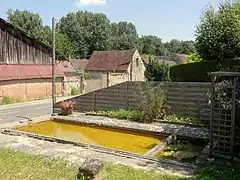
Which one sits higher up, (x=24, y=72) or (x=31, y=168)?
(x=24, y=72)

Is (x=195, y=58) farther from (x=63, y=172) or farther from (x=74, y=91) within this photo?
(x=63, y=172)

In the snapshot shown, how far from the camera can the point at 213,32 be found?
2259 centimetres

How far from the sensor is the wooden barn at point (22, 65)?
2670 cm

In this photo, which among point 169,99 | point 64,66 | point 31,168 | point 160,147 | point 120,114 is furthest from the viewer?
point 64,66

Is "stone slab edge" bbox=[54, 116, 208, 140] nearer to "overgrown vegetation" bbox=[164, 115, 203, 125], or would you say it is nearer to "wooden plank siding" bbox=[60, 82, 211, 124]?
"overgrown vegetation" bbox=[164, 115, 203, 125]

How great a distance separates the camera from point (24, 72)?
28156 mm

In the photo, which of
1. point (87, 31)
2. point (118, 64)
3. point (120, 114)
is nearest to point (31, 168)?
point (120, 114)

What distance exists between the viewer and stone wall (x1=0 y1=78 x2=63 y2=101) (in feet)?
86.1

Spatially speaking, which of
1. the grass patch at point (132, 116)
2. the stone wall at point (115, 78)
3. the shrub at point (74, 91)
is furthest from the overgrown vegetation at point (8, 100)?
the grass patch at point (132, 116)

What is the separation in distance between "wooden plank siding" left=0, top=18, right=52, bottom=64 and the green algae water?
1211 cm

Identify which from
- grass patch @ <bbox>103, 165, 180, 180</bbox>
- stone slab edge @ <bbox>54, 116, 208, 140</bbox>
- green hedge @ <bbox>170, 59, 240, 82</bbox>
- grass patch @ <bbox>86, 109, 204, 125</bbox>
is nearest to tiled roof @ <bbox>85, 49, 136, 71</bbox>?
green hedge @ <bbox>170, 59, 240, 82</bbox>

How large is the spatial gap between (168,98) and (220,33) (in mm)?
8095

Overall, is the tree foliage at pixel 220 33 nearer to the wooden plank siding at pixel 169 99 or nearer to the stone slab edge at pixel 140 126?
the wooden plank siding at pixel 169 99

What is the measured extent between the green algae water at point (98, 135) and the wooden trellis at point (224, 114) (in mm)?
2989
